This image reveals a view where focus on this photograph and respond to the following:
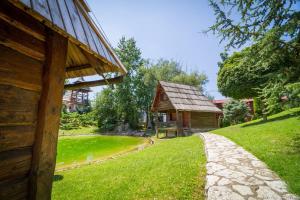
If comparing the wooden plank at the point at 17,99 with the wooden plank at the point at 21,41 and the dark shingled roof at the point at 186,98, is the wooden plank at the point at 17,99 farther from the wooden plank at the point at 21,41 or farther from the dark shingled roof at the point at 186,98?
the dark shingled roof at the point at 186,98

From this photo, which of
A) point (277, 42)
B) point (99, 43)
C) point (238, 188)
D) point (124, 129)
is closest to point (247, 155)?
point (238, 188)

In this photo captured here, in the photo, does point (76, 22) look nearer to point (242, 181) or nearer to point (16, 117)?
point (16, 117)

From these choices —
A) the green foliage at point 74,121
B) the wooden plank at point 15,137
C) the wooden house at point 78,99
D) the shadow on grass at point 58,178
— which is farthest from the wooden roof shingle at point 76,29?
the wooden house at point 78,99

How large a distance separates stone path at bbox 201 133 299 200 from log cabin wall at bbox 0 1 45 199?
3.43 meters

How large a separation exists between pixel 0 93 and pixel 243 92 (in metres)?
14.9

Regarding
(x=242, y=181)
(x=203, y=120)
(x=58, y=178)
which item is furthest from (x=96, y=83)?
(x=203, y=120)

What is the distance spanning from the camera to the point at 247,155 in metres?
6.60

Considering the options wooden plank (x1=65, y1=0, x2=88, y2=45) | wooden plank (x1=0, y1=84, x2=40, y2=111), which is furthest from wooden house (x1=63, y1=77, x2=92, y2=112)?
wooden plank (x1=0, y1=84, x2=40, y2=111)

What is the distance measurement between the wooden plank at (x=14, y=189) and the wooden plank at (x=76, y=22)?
171cm

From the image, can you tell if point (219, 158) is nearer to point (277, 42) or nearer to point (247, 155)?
point (247, 155)

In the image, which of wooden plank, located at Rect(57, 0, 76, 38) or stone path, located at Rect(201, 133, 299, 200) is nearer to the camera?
wooden plank, located at Rect(57, 0, 76, 38)

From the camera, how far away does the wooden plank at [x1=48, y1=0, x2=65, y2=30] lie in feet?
6.52

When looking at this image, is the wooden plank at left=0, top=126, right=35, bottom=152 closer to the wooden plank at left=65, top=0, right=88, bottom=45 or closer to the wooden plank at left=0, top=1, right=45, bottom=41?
the wooden plank at left=0, top=1, right=45, bottom=41

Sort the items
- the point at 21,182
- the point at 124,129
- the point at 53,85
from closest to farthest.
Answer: the point at 21,182, the point at 53,85, the point at 124,129
